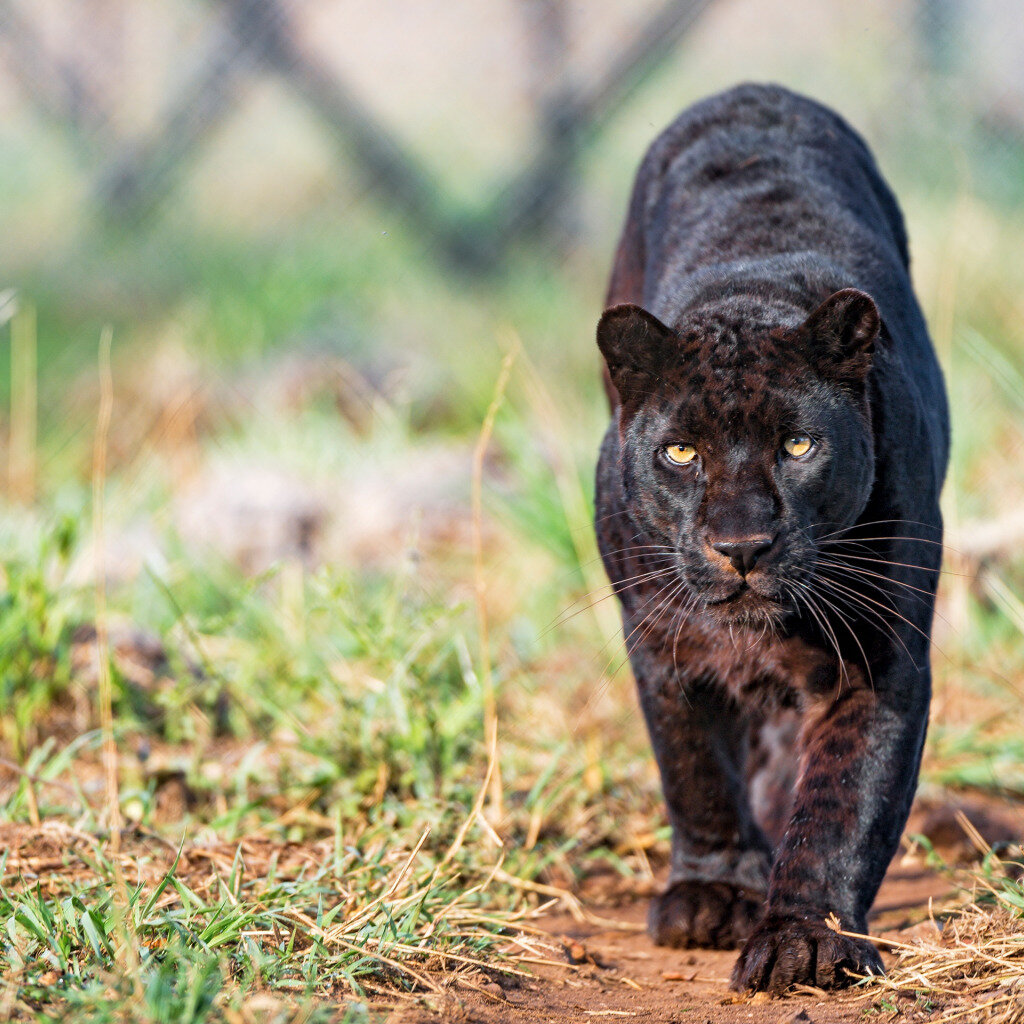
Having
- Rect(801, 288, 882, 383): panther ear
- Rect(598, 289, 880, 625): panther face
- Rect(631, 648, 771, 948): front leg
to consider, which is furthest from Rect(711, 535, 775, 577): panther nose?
Rect(631, 648, 771, 948): front leg

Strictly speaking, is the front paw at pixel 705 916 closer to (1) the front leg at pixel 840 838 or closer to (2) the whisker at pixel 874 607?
(1) the front leg at pixel 840 838

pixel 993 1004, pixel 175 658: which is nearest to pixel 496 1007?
pixel 993 1004

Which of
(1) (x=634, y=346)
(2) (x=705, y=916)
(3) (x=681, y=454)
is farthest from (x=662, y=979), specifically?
(1) (x=634, y=346)

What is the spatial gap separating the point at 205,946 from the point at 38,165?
677cm

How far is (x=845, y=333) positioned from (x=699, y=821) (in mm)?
1096

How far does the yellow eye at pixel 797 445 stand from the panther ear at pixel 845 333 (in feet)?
0.50

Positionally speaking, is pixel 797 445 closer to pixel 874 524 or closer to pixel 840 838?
pixel 874 524

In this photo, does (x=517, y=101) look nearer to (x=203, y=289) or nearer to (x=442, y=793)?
(x=203, y=289)

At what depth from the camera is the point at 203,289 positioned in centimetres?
779

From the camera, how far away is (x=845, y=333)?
2.29m

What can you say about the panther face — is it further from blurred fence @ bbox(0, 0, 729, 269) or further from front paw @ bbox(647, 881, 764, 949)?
blurred fence @ bbox(0, 0, 729, 269)

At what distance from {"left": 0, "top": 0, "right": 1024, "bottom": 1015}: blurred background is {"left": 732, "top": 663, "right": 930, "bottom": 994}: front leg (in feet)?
4.12

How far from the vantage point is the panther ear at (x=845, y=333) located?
2.24 metres

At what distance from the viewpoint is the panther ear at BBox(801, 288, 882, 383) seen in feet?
7.36
